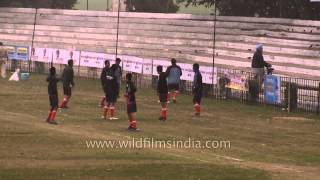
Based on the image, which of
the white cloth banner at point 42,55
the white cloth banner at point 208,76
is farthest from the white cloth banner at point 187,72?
the white cloth banner at point 42,55

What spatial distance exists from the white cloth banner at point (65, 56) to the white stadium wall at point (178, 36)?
193 inches

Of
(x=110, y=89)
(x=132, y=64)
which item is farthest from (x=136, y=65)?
(x=110, y=89)

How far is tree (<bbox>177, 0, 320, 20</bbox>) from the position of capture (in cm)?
4556

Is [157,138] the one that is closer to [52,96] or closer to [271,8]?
[52,96]

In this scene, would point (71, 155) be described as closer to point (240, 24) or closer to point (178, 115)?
point (178, 115)

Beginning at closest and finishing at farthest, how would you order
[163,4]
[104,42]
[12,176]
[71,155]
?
[12,176] < [71,155] < [104,42] < [163,4]

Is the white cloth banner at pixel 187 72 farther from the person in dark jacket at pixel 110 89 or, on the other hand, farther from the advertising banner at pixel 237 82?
the person in dark jacket at pixel 110 89

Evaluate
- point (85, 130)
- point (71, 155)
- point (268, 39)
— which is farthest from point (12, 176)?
point (268, 39)

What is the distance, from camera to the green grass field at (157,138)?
11773 mm

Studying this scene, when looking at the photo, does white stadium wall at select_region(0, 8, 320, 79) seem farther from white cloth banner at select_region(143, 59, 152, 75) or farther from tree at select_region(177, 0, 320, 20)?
white cloth banner at select_region(143, 59, 152, 75)

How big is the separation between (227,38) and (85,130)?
83.9 ft

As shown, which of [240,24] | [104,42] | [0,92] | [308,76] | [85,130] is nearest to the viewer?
[85,130]

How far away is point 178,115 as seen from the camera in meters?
23.0

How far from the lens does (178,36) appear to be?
45844mm
